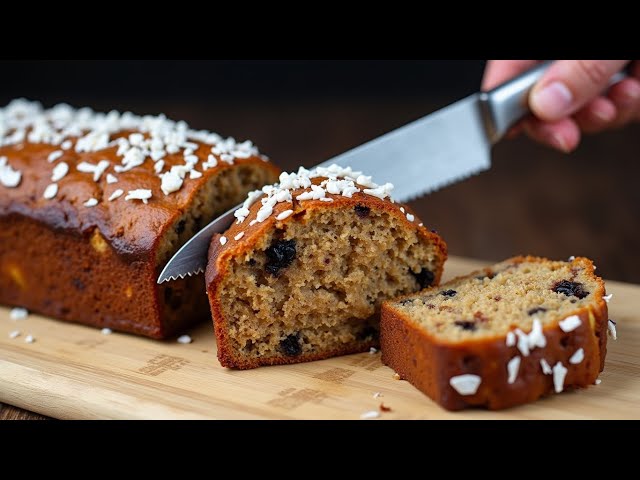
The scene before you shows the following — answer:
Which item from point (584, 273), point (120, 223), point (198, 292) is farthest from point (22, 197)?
point (584, 273)

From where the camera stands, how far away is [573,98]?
14.3ft

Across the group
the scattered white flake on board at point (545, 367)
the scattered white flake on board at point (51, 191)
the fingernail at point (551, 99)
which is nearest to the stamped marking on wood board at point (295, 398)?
the scattered white flake on board at point (545, 367)

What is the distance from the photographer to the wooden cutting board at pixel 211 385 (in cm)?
302

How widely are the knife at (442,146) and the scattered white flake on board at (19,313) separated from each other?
1.71 meters

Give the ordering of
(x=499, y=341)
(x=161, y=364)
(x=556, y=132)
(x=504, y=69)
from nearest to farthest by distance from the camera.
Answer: (x=499, y=341) → (x=161, y=364) → (x=556, y=132) → (x=504, y=69)

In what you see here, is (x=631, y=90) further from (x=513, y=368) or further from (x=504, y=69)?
(x=513, y=368)

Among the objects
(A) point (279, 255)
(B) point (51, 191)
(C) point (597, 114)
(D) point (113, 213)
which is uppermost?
(C) point (597, 114)

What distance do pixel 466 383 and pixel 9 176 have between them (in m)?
2.60

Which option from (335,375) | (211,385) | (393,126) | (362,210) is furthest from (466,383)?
(393,126)

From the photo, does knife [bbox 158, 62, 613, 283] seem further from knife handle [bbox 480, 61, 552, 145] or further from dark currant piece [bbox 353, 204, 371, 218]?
dark currant piece [bbox 353, 204, 371, 218]

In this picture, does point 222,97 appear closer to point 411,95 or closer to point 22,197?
point 411,95

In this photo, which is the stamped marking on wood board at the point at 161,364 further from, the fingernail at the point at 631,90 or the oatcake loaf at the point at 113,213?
the fingernail at the point at 631,90
